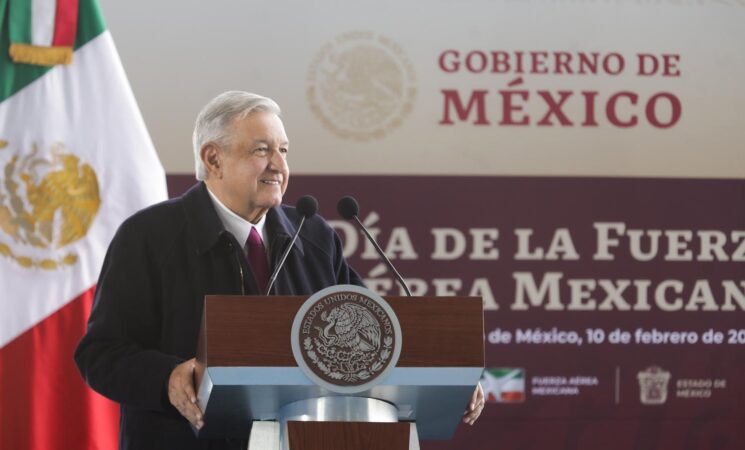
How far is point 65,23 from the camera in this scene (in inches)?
147

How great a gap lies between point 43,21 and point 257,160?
1.77 meters

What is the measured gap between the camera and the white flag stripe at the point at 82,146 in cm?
365

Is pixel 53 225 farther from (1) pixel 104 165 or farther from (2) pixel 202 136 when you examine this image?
(2) pixel 202 136

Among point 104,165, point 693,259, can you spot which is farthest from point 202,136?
point 693,259

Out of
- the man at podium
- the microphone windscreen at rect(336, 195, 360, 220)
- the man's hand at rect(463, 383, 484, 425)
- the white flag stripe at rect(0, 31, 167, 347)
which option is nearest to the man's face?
the man at podium

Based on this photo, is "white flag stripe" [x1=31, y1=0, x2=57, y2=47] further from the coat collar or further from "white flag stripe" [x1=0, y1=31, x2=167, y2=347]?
the coat collar

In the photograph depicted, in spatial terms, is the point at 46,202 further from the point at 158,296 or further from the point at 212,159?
the point at 158,296

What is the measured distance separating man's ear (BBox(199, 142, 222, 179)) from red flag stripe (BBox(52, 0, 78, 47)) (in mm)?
1600

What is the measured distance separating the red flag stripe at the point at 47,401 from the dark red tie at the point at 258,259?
5.06ft

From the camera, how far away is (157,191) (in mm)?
3768

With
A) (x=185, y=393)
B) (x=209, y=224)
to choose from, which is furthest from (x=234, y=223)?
(x=185, y=393)

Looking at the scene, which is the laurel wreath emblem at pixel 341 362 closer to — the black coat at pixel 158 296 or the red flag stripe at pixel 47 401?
the black coat at pixel 158 296

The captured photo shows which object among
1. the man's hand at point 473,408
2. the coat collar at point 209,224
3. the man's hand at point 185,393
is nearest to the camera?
the man's hand at point 185,393

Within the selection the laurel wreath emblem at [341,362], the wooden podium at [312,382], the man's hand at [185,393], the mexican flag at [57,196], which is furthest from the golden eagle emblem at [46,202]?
the laurel wreath emblem at [341,362]
